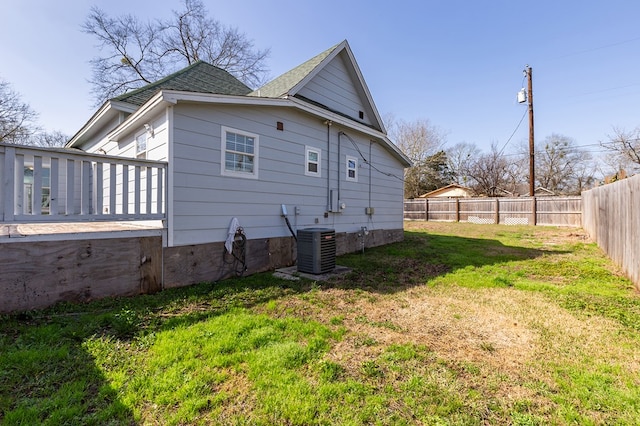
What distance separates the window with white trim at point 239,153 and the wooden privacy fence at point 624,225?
660 cm

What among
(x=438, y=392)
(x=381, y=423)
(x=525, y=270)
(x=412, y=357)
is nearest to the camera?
(x=381, y=423)

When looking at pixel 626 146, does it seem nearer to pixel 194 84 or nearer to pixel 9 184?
pixel 194 84

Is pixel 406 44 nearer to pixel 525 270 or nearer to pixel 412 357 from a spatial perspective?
pixel 525 270

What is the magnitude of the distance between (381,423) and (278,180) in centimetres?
515

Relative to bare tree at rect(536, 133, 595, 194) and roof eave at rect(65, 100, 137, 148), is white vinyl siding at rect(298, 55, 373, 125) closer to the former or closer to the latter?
roof eave at rect(65, 100, 137, 148)

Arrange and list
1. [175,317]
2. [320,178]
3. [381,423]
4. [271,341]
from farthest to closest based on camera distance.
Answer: [320,178] < [175,317] < [271,341] < [381,423]

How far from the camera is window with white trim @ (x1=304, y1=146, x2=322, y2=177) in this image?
7027 millimetres

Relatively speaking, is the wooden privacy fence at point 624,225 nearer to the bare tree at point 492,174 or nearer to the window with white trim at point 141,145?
the window with white trim at point 141,145

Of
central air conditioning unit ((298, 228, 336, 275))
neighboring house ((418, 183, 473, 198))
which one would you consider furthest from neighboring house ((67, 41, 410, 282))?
neighboring house ((418, 183, 473, 198))

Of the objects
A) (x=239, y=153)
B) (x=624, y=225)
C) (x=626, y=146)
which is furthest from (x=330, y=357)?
(x=626, y=146)

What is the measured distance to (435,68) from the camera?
14.9m

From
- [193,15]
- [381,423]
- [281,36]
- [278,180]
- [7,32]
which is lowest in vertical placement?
[381,423]

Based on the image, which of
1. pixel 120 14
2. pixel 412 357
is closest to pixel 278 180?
pixel 412 357

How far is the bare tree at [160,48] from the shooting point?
53.9 feet
